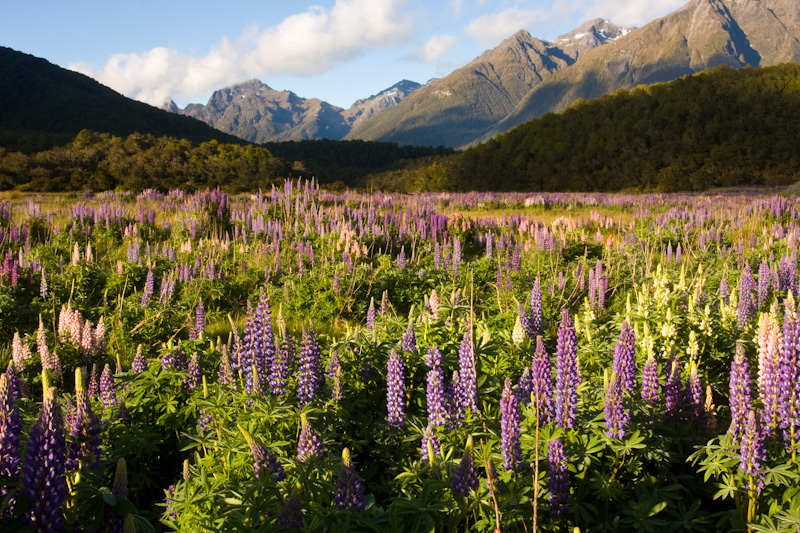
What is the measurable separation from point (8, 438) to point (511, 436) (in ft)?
6.39

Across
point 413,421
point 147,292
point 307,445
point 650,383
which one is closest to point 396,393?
point 413,421

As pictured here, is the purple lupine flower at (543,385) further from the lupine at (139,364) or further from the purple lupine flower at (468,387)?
the lupine at (139,364)

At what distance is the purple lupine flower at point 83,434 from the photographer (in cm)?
218

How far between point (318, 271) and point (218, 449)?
4.52 m

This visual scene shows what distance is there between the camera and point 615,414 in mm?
2461

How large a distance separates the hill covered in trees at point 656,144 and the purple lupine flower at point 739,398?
27.4m

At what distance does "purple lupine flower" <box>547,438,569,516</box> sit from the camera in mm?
2285

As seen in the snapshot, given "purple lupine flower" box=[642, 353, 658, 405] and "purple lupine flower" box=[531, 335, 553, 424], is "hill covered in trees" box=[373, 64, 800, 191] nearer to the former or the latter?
"purple lupine flower" box=[642, 353, 658, 405]

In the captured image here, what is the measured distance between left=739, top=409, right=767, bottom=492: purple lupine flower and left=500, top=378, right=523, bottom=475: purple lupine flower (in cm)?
104

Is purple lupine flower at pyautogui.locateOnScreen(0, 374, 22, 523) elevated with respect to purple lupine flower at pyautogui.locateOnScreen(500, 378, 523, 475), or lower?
elevated

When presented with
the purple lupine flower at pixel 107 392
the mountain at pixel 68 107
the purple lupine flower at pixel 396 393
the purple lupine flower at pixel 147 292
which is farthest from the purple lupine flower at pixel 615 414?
the mountain at pixel 68 107

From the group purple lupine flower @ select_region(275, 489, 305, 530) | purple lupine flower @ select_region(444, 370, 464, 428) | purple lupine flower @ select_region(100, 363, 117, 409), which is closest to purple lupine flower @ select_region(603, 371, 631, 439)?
purple lupine flower @ select_region(444, 370, 464, 428)

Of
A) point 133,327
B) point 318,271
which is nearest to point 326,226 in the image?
point 318,271

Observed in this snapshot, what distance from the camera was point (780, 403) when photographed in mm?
2486
